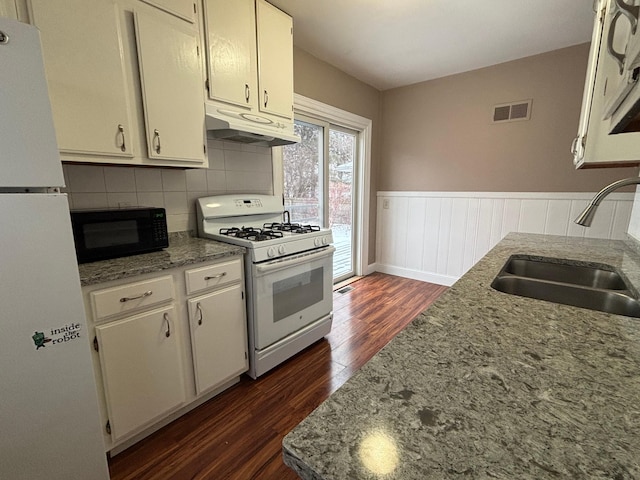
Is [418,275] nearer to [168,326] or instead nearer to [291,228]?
[291,228]

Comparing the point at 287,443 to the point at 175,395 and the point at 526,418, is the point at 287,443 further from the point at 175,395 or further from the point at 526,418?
the point at 175,395

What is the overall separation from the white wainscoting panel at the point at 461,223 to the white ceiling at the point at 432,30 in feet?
4.50

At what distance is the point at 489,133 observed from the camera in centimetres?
316

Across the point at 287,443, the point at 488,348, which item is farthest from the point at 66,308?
the point at 488,348

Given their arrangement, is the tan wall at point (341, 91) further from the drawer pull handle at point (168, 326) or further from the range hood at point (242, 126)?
the drawer pull handle at point (168, 326)

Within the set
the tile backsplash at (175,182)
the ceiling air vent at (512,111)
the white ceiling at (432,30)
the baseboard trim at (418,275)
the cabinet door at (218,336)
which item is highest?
the white ceiling at (432,30)

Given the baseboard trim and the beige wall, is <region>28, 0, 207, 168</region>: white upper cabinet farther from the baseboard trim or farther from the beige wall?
the baseboard trim

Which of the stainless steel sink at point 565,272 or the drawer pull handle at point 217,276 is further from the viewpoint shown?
the drawer pull handle at point 217,276

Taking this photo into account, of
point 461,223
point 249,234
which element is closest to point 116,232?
point 249,234

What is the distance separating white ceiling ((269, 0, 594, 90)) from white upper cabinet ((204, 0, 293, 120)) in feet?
0.69

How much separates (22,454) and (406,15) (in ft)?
10.2

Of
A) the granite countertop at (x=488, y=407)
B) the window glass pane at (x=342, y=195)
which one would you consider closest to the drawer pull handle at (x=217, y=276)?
the granite countertop at (x=488, y=407)

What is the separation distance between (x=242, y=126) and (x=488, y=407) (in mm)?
1815

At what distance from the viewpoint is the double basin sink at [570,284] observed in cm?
101
